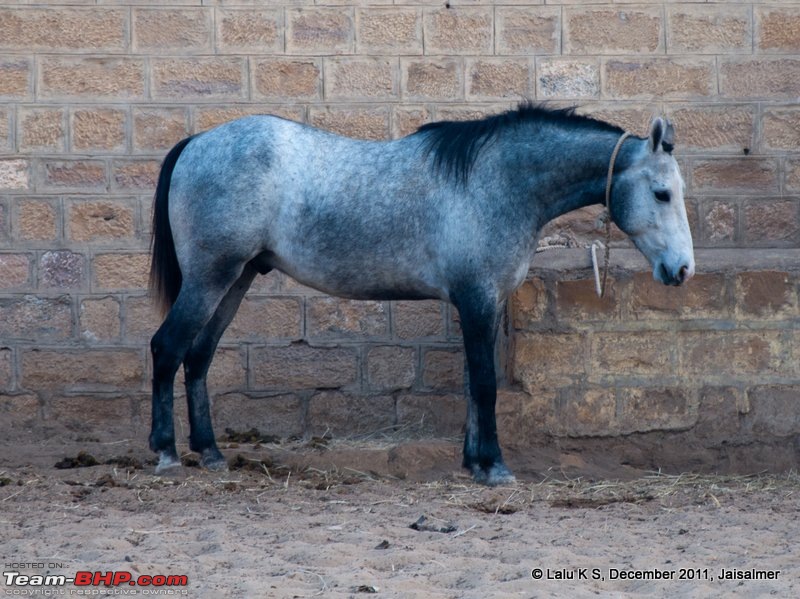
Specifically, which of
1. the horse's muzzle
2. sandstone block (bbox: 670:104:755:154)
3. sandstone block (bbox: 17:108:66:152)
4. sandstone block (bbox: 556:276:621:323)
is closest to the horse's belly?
sandstone block (bbox: 556:276:621:323)

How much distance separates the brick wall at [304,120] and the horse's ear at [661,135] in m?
1.45

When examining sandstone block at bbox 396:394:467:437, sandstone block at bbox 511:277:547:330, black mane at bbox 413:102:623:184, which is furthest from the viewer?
sandstone block at bbox 396:394:467:437

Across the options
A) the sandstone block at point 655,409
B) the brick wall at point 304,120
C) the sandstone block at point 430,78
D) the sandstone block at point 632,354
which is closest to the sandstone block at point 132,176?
the brick wall at point 304,120

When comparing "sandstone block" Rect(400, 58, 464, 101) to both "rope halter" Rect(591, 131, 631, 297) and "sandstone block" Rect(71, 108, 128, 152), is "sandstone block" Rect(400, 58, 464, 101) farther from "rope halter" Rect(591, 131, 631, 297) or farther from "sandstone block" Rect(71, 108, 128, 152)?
"sandstone block" Rect(71, 108, 128, 152)

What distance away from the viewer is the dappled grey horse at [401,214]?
6023 mm

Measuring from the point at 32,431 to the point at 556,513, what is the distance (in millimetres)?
3436

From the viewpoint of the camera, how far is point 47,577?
4.13 m

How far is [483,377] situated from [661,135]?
1.44 m

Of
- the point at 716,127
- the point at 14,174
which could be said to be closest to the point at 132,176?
the point at 14,174

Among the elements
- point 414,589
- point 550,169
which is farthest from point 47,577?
point 550,169

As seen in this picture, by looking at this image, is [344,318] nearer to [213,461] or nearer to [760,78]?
[213,461]

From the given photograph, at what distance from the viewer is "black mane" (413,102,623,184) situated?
6145 millimetres

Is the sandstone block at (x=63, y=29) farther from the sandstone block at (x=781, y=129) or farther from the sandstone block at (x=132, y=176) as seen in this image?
the sandstone block at (x=781, y=129)

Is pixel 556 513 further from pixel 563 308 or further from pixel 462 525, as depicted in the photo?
pixel 563 308
